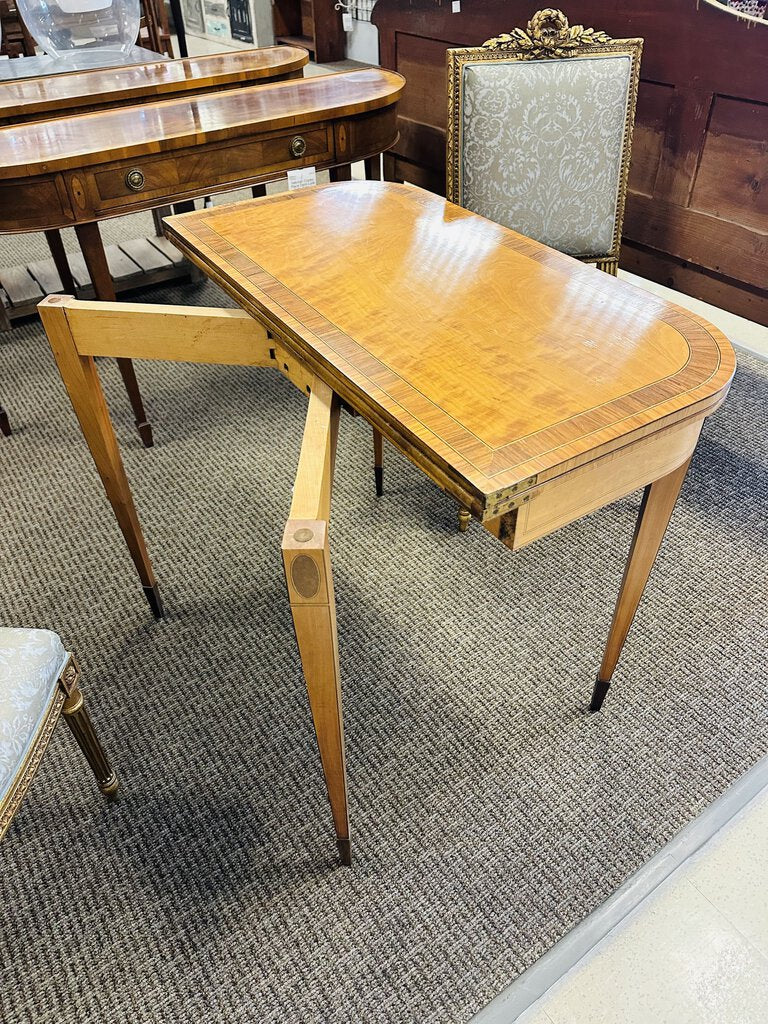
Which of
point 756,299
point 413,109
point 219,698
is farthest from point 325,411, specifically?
point 413,109

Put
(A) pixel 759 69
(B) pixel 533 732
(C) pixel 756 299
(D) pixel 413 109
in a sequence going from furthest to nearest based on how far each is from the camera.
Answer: (D) pixel 413 109
(C) pixel 756 299
(A) pixel 759 69
(B) pixel 533 732

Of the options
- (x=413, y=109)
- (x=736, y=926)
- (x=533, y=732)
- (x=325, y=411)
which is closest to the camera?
(x=325, y=411)

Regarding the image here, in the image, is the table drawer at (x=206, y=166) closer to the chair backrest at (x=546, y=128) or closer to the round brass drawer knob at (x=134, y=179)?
the round brass drawer knob at (x=134, y=179)

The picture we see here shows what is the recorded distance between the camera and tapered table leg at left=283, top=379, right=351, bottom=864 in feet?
2.31

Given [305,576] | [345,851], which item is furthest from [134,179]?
[345,851]

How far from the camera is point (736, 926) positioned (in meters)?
1.01

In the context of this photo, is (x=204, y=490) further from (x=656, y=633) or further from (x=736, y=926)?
(x=736, y=926)

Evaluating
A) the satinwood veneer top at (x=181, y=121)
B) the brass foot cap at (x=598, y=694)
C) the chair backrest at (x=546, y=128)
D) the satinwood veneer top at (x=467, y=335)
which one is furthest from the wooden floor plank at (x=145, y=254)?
the brass foot cap at (x=598, y=694)

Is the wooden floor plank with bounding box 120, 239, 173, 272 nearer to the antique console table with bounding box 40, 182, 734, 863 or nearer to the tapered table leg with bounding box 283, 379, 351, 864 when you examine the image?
the antique console table with bounding box 40, 182, 734, 863

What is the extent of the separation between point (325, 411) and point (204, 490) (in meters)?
0.95

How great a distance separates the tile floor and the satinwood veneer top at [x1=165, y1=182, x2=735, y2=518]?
676mm

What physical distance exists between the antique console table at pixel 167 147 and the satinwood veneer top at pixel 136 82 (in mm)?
10

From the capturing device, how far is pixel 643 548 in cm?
104

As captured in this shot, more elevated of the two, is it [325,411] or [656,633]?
[325,411]
